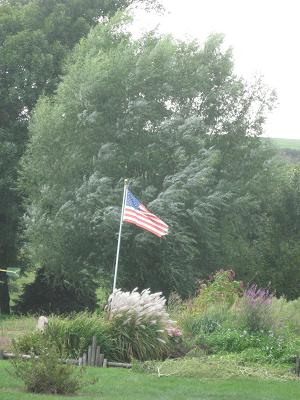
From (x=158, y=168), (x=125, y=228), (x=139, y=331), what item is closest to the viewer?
(x=139, y=331)

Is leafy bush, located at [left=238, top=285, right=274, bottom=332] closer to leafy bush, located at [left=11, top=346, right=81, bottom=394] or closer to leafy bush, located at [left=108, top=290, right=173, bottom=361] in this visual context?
leafy bush, located at [left=108, top=290, right=173, bottom=361]

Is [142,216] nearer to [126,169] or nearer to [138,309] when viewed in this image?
[138,309]

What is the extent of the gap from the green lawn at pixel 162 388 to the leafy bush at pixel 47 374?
0.19 metres

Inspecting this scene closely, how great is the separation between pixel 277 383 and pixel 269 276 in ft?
53.6

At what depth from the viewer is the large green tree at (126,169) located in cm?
2827

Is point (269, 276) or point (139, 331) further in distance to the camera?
point (269, 276)

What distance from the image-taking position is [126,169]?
97.5ft

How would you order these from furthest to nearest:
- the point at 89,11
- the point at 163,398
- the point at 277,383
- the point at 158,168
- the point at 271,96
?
the point at 89,11 → the point at 271,96 → the point at 158,168 → the point at 277,383 → the point at 163,398

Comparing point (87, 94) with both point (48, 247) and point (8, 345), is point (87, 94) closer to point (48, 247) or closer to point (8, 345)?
point (48, 247)

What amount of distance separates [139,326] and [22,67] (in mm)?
19332

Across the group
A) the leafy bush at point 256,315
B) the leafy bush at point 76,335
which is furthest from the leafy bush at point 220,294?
the leafy bush at point 76,335

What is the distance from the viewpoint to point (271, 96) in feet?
107

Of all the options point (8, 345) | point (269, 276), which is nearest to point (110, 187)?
point (269, 276)

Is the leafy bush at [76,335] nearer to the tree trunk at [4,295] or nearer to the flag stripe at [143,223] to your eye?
the flag stripe at [143,223]
